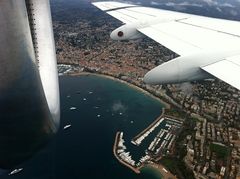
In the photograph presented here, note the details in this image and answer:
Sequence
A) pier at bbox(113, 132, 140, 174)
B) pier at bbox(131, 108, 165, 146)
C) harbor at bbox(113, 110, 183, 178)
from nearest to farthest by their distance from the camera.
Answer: pier at bbox(113, 132, 140, 174) → harbor at bbox(113, 110, 183, 178) → pier at bbox(131, 108, 165, 146)

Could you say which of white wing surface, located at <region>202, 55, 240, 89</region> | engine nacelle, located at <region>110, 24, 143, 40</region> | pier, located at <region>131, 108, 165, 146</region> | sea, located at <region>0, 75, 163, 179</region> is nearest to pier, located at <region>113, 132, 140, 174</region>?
sea, located at <region>0, 75, 163, 179</region>

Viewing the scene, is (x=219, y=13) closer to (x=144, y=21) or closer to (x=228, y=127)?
(x=228, y=127)

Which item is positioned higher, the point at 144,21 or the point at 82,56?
the point at 144,21

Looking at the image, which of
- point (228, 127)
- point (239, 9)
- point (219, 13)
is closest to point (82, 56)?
point (228, 127)

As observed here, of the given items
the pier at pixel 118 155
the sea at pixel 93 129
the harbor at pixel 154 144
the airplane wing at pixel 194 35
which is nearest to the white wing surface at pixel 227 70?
the airplane wing at pixel 194 35

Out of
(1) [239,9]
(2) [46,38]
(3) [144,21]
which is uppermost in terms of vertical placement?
(2) [46,38]

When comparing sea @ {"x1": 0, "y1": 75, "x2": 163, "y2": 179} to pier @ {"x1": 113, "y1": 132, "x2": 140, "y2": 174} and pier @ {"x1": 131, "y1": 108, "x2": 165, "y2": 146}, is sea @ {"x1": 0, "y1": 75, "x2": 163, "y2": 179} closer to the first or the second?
pier @ {"x1": 113, "y1": 132, "x2": 140, "y2": 174}

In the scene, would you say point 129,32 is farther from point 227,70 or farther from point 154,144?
point 154,144
